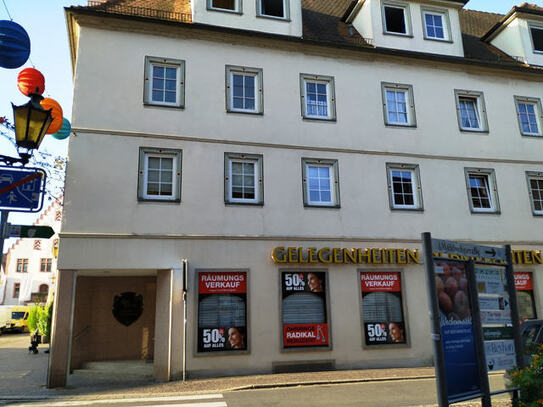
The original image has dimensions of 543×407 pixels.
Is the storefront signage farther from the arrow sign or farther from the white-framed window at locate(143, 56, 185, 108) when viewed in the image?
the arrow sign

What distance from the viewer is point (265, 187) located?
1496cm

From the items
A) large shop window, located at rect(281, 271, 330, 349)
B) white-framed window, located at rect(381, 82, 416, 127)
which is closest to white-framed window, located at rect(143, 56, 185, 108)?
large shop window, located at rect(281, 271, 330, 349)

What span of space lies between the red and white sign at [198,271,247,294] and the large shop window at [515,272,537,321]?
10198 millimetres

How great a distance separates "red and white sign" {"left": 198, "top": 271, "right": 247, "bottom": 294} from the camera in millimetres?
13814

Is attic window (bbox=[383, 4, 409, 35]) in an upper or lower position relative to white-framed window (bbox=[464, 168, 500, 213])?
upper

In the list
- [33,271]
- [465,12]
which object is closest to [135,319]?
[465,12]

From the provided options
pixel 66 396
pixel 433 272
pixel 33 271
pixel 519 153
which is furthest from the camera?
pixel 33 271

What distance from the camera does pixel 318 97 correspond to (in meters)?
16.5

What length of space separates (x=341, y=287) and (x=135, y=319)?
7.07 metres

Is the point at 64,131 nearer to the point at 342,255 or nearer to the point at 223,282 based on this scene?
the point at 223,282

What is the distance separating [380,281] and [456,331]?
8.33 m

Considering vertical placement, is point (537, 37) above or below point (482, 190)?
above

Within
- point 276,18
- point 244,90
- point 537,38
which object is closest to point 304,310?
point 244,90

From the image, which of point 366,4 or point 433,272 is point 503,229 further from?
point 433,272
